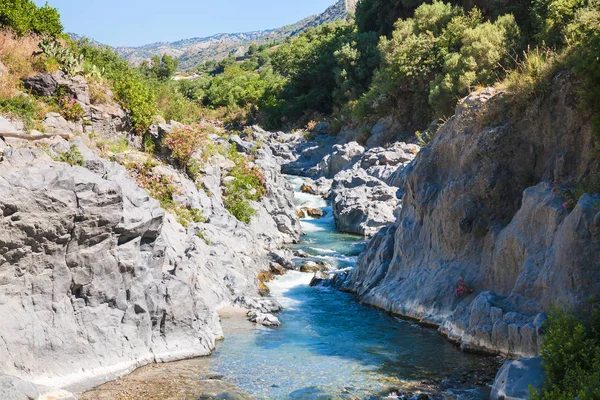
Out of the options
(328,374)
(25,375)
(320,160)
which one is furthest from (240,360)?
(320,160)

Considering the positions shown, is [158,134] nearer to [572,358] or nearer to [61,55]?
[61,55]

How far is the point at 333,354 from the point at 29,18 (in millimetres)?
17601

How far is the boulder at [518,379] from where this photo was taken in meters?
10.0

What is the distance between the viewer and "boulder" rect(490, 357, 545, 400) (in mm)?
10031

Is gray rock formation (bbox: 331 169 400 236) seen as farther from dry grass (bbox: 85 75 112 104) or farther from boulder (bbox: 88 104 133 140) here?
dry grass (bbox: 85 75 112 104)

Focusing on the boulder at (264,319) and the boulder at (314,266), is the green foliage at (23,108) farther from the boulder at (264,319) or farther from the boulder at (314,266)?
the boulder at (314,266)

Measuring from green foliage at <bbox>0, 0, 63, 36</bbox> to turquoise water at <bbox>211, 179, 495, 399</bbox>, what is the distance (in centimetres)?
1397

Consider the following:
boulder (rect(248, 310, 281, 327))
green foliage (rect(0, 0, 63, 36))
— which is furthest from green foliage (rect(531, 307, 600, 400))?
green foliage (rect(0, 0, 63, 36))

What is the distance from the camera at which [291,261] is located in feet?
75.9

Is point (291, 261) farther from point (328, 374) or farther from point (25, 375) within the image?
point (25, 375)

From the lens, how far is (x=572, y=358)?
368 inches

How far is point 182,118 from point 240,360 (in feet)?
58.0

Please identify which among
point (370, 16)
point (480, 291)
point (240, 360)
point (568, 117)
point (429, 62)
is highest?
point (370, 16)

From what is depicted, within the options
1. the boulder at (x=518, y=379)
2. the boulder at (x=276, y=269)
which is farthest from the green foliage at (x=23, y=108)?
the boulder at (x=518, y=379)
